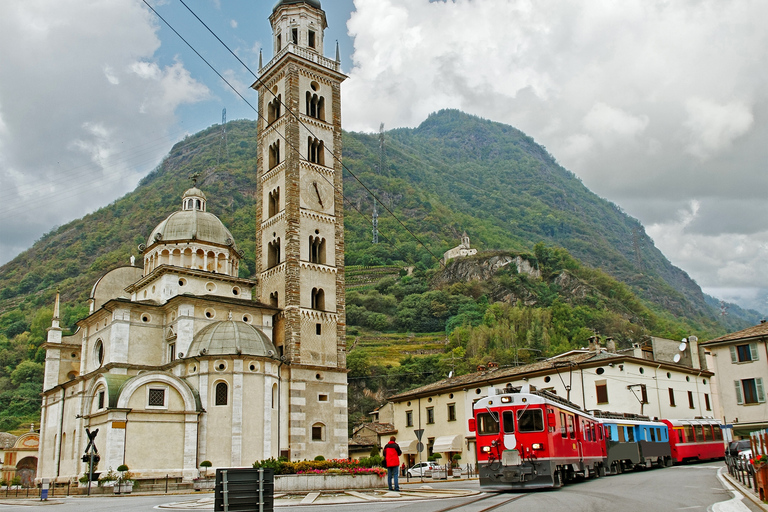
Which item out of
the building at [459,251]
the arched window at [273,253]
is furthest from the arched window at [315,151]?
the building at [459,251]

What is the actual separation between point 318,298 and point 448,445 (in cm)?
1321

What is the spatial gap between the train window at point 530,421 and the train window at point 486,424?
31.9 inches

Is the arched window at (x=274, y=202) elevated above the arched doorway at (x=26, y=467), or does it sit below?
above

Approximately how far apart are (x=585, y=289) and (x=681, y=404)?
107476mm

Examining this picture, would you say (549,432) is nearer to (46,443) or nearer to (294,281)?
(294,281)

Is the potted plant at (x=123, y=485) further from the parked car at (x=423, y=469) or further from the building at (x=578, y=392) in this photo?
the building at (x=578, y=392)

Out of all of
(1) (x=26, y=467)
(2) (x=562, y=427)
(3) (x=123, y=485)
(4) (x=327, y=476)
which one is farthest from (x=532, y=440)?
(1) (x=26, y=467)

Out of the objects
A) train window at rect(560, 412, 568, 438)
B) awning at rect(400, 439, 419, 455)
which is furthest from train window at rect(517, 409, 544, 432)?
awning at rect(400, 439, 419, 455)

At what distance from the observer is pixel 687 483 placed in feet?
70.0

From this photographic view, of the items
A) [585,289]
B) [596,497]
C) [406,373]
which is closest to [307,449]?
[596,497]

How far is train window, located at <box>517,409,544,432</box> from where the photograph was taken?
A: 21536 millimetres

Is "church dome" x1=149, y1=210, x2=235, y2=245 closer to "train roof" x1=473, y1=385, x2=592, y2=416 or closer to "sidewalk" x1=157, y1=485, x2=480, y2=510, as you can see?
"sidewalk" x1=157, y1=485, x2=480, y2=510

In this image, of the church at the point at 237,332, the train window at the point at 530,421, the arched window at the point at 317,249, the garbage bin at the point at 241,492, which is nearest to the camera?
the garbage bin at the point at 241,492

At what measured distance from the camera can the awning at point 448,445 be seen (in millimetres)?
46594
